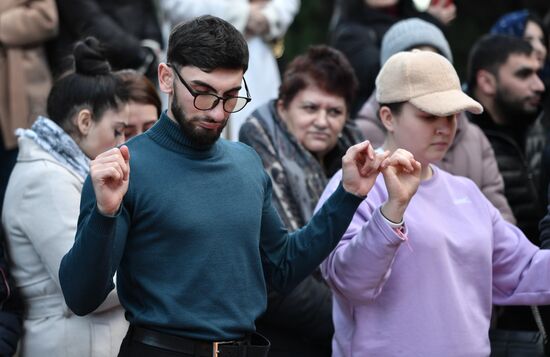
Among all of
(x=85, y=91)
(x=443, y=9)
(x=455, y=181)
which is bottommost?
(x=443, y=9)

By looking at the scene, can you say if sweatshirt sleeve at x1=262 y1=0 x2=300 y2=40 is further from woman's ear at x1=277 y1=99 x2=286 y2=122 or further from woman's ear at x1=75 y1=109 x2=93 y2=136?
woman's ear at x1=75 y1=109 x2=93 y2=136

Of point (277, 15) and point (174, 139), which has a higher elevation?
point (174, 139)

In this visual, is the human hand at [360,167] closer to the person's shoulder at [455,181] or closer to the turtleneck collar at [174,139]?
the turtleneck collar at [174,139]

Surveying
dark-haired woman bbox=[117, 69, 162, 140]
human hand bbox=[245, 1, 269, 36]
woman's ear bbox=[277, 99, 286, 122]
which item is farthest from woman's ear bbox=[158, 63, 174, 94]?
human hand bbox=[245, 1, 269, 36]

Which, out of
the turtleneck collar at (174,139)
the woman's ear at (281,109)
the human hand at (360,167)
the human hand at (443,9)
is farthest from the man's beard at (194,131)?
the human hand at (443,9)

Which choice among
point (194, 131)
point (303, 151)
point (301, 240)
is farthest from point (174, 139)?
point (303, 151)

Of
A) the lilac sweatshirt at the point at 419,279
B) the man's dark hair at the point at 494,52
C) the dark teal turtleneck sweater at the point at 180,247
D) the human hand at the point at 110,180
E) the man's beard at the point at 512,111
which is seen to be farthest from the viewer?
the man's dark hair at the point at 494,52

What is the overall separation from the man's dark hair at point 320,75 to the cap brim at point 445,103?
3.87ft

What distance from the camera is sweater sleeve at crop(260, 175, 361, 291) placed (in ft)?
12.6

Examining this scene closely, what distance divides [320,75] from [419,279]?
1.69 metres

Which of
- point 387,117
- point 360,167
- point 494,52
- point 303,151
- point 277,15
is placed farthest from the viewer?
point 277,15

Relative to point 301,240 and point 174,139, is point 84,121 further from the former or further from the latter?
point 301,240

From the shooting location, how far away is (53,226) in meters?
4.32

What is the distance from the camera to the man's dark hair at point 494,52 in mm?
6531
